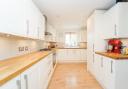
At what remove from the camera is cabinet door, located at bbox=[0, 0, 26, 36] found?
4.58 ft

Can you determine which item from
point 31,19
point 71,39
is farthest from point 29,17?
point 71,39

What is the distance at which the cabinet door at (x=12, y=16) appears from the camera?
4.58ft

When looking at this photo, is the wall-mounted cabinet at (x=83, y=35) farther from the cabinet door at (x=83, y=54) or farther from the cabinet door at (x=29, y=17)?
the cabinet door at (x=29, y=17)

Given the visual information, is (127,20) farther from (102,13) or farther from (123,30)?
(102,13)

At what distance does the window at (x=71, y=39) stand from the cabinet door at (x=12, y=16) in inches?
283

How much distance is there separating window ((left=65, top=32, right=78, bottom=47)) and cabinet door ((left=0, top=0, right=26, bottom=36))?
7.19 meters

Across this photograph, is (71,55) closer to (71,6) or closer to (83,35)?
(83,35)

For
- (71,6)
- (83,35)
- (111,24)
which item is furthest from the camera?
(83,35)

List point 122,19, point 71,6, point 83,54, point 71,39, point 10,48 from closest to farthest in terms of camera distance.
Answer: point 10,48
point 122,19
point 71,6
point 83,54
point 71,39

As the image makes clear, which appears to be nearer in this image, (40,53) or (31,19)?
(31,19)

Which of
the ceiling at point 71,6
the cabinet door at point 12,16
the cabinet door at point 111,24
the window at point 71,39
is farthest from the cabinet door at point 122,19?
the window at point 71,39

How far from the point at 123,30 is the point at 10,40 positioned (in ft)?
7.81

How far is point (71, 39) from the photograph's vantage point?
920 centimetres

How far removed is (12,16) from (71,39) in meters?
7.67
